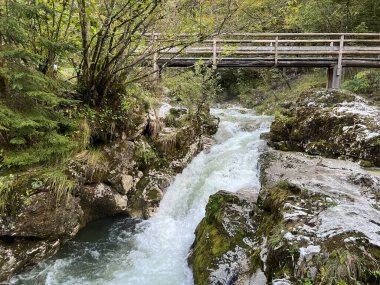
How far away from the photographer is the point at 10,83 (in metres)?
4.70

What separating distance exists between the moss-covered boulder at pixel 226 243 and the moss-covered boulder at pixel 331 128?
3554mm

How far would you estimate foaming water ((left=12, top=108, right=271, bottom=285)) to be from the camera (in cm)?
460

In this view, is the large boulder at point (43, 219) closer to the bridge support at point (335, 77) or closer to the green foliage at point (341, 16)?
the bridge support at point (335, 77)

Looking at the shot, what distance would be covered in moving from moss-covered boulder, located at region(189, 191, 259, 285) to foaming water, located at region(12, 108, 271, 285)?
45 centimetres

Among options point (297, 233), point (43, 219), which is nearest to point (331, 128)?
point (297, 233)

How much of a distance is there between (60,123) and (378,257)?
517 cm

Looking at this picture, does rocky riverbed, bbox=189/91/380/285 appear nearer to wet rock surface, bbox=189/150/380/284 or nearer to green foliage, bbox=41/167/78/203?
Result: wet rock surface, bbox=189/150/380/284

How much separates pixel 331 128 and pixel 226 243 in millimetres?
5237

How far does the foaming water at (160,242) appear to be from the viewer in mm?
4602

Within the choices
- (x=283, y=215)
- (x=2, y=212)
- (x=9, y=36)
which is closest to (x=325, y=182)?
(x=283, y=215)

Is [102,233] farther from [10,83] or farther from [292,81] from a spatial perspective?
[292,81]

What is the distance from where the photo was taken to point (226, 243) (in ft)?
14.3

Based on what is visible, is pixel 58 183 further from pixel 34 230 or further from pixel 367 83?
pixel 367 83

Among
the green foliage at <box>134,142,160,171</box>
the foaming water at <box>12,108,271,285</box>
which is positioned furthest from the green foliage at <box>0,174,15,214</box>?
the green foliage at <box>134,142,160,171</box>
